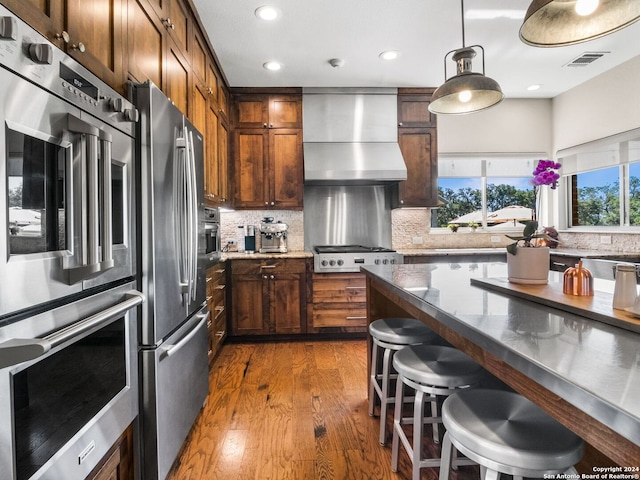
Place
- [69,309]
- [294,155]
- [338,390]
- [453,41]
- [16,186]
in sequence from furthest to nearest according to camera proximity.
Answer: [294,155], [453,41], [338,390], [69,309], [16,186]

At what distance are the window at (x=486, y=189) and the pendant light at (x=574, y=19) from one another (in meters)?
3.43

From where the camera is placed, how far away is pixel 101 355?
4.13 ft

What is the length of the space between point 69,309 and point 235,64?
3.05 m

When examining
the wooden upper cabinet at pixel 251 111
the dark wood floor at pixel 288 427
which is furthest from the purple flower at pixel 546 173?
the wooden upper cabinet at pixel 251 111

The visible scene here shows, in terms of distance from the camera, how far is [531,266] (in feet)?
5.11

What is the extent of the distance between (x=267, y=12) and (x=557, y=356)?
2.79 meters

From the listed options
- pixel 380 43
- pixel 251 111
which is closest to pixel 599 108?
pixel 380 43

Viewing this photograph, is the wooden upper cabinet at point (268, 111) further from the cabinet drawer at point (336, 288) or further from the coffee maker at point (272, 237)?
the cabinet drawer at point (336, 288)

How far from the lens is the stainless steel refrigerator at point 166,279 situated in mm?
1567

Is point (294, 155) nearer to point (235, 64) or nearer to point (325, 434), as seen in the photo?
point (235, 64)

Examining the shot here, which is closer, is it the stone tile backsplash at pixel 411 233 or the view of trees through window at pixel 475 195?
the stone tile backsplash at pixel 411 233

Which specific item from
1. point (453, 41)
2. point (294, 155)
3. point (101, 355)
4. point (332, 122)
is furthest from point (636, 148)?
point (101, 355)

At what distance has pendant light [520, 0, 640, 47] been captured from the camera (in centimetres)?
117

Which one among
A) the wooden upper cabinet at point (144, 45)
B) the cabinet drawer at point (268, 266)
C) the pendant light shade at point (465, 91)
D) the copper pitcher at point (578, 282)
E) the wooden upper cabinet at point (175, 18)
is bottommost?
the cabinet drawer at point (268, 266)
